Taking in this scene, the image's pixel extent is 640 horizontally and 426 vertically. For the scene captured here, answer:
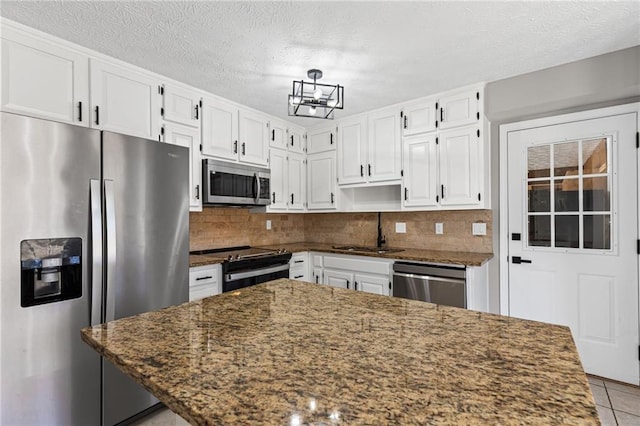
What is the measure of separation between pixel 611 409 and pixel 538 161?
185cm

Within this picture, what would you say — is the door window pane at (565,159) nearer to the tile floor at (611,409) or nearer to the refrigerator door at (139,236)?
the tile floor at (611,409)

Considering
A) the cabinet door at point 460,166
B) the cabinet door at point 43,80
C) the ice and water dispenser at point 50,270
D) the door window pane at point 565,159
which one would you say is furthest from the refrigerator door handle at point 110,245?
the door window pane at point 565,159

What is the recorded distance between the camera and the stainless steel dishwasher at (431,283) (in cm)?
259

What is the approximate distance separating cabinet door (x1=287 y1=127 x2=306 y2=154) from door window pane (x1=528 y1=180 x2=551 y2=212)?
2426mm

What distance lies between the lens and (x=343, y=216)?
4.13 meters

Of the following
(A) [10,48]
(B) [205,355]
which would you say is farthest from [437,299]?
(A) [10,48]

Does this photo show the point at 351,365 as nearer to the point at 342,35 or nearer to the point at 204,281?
the point at 342,35

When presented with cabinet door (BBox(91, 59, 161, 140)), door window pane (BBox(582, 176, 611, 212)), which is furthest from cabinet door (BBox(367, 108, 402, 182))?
cabinet door (BBox(91, 59, 161, 140))

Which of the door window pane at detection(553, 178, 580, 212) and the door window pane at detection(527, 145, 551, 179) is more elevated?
the door window pane at detection(527, 145, 551, 179)

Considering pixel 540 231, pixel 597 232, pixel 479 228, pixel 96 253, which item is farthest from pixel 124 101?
pixel 597 232

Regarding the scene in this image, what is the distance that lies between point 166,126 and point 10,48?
3.14 ft

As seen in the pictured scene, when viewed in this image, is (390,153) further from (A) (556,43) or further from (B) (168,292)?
(B) (168,292)

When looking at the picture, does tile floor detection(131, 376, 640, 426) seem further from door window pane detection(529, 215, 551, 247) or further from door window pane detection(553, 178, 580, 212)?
door window pane detection(553, 178, 580, 212)

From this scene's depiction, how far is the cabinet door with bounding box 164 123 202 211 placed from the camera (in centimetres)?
270
